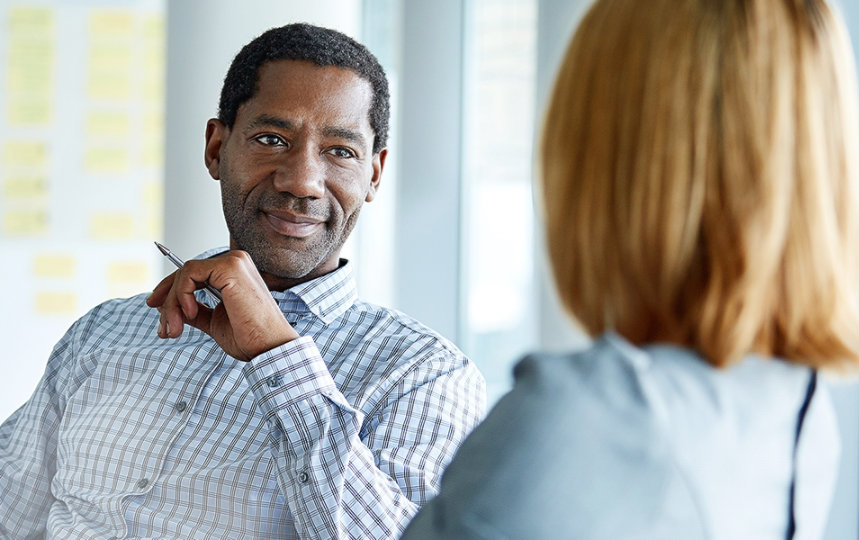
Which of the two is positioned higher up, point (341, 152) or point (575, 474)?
point (341, 152)

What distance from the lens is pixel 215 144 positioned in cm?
177

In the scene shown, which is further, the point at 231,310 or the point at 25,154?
the point at 25,154

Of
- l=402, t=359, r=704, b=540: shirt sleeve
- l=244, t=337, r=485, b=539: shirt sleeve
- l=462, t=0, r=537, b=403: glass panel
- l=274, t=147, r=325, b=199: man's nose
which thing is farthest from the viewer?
l=462, t=0, r=537, b=403: glass panel

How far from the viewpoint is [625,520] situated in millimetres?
635

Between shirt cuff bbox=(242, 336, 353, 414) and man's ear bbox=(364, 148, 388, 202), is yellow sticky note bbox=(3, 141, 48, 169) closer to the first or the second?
man's ear bbox=(364, 148, 388, 202)

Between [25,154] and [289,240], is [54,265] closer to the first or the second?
[25,154]

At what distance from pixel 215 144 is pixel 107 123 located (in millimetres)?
1592

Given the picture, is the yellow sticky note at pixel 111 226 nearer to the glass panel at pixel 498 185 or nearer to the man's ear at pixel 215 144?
the glass panel at pixel 498 185

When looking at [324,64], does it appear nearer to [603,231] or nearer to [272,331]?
[272,331]

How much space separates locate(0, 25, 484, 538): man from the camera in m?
1.29

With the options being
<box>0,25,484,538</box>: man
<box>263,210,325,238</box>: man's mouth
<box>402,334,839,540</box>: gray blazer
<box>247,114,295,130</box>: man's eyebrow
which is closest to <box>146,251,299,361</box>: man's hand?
<box>0,25,484,538</box>: man

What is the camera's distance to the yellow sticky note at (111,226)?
124 inches

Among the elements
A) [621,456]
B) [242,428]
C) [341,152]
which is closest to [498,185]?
[341,152]

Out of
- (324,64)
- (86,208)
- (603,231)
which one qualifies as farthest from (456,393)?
(86,208)
